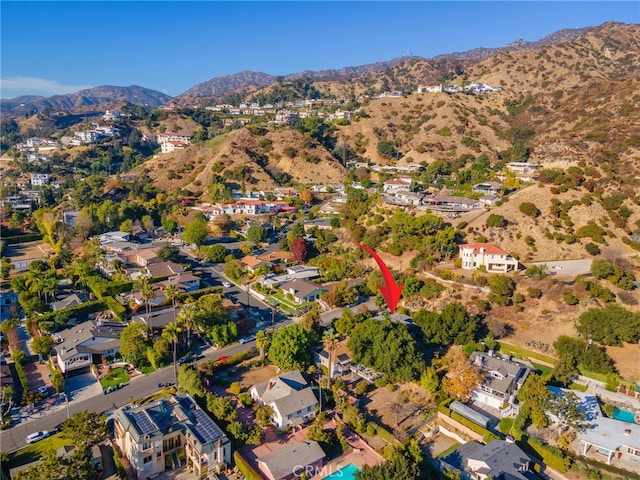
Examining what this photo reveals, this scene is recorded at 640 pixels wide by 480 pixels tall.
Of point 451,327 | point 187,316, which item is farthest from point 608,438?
point 187,316

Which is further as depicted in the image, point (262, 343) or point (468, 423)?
point (262, 343)

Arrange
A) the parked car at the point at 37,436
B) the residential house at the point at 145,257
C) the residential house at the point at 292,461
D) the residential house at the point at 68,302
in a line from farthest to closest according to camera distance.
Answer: the residential house at the point at 145,257 < the residential house at the point at 68,302 < the parked car at the point at 37,436 < the residential house at the point at 292,461

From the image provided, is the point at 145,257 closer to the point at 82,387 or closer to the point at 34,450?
the point at 82,387

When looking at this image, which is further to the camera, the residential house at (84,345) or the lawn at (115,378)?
the residential house at (84,345)

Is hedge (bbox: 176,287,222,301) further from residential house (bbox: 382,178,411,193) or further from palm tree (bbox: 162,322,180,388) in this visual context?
residential house (bbox: 382,178,411,193)

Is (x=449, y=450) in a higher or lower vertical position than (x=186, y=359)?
lower

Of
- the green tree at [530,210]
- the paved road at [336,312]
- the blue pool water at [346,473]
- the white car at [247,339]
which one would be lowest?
the blue pool water at [346,473]

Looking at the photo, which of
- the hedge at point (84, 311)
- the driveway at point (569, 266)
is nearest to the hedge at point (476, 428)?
→ the driveway at point (569, 266)

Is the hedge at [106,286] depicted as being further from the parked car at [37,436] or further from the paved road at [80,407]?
the parked car at [37,436]
